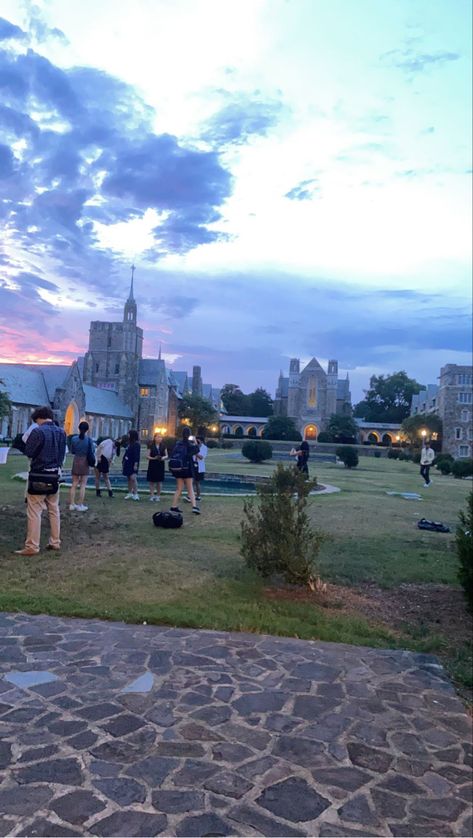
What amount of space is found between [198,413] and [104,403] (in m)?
11.2

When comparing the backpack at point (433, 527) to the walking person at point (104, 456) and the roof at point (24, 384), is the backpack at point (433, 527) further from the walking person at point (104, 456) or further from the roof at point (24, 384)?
the roof at point (24, 384)

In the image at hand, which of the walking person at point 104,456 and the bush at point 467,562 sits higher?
the walking person at point 104,456

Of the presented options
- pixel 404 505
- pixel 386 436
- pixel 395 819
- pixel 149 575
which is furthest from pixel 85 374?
pixel 395 819

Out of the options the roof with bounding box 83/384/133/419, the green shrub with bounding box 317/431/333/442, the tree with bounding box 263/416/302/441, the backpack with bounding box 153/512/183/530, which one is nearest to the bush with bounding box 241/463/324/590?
the backpack with bounding box 153/512/183/530

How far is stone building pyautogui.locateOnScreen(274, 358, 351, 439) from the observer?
90.3m

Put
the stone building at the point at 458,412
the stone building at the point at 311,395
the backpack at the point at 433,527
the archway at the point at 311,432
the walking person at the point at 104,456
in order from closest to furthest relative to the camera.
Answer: the backpack at the point at 433,527
the walking person at the point at 104,456
the stone building at the point at 458,412
the archway at the point at 311,432
the stone building at the point at 311,395

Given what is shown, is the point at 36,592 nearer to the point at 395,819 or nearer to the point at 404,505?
the point at 395,819

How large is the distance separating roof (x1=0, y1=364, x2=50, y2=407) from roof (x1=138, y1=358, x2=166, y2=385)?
19.0m

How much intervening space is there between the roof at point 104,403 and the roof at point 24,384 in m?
6.19

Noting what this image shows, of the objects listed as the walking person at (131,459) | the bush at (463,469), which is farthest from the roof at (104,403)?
the walking person at (131,459)

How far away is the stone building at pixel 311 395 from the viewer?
90.3m

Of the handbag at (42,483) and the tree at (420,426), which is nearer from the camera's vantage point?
the handbag at (42,483)

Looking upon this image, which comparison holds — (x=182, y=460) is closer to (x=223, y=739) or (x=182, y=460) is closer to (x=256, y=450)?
(x=223, y=739)

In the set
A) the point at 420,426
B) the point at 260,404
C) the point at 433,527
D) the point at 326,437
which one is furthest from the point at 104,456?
the point at 260,404
